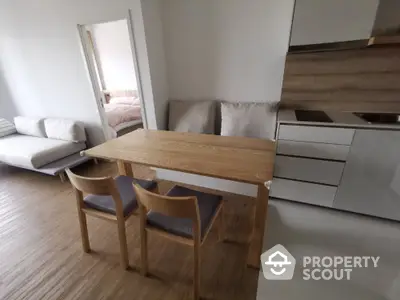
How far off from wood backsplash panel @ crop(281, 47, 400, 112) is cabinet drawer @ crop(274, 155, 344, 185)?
0.54m

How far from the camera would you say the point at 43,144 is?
9.44 ft

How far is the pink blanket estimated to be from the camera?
375 cm

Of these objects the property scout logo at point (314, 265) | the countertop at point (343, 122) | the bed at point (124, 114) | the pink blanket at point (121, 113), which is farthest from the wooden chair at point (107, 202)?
the pink blanket at point (121, 113)

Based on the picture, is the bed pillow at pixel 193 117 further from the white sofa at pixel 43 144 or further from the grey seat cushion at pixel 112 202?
the white sofa at pixel 43 144

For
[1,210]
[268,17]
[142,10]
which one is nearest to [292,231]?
[268,17]

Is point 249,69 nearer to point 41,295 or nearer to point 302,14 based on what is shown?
point 302,14

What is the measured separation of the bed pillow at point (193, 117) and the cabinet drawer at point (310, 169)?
1.06 m

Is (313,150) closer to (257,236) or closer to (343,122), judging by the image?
(343,122)

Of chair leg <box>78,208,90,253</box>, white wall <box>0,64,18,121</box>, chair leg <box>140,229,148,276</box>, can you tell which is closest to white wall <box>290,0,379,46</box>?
chair leg <box>140,229,148,276</box>

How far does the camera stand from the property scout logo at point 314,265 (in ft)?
4.58

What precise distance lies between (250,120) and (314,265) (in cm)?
148

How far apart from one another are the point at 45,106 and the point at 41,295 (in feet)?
10.3

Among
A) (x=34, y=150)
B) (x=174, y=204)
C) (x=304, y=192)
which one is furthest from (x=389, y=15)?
(x=34, y=150)

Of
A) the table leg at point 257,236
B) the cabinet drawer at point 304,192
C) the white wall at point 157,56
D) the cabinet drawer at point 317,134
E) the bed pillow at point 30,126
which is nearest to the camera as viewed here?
the table leg at point 257,236
